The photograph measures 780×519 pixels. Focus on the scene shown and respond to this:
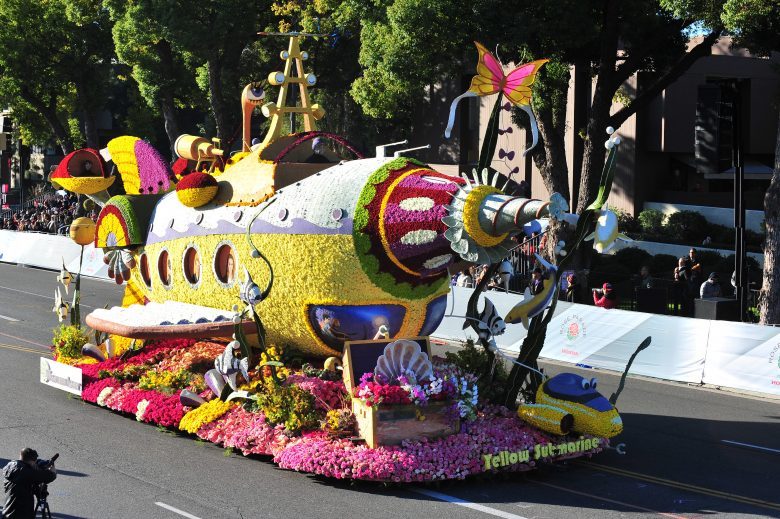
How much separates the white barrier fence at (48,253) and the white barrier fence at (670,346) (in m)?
18.5

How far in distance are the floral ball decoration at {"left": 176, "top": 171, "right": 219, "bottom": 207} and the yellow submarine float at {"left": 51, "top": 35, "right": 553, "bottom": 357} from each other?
0.02 m

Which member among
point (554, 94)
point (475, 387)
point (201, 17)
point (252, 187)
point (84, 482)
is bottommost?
point (84, 482)

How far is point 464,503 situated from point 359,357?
2.64 meters

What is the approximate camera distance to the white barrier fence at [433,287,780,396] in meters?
20.9

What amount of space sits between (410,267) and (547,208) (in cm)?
245

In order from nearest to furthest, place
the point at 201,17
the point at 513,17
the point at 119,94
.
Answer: the point at 513,17 < the point at 201,17 < the point at 119,94

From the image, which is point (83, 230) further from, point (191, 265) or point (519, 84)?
point (519, 84)

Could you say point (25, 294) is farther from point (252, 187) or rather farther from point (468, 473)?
point (468, 473)

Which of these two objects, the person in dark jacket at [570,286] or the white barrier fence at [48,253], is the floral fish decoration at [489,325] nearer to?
the person in dark jacket at [570,286]

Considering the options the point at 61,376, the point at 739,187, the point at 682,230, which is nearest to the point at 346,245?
the point at 61,376

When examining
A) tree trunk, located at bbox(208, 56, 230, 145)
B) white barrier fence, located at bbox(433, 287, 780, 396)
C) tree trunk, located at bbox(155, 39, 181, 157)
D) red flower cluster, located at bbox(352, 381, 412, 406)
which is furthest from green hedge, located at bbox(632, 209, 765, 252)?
red flower cluster, located at bbox(352, 381, 412, 406)

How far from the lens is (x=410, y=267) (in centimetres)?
1550

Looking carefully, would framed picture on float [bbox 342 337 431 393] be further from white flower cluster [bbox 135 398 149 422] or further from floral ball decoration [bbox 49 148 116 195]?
floral ball decoration [bbox 49 148 116 195]

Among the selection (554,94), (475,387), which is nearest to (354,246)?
(475,387)
